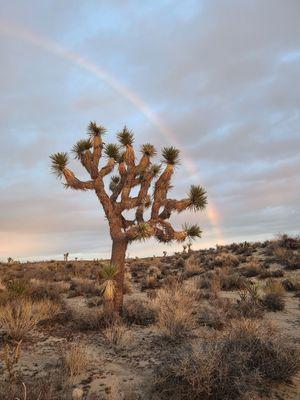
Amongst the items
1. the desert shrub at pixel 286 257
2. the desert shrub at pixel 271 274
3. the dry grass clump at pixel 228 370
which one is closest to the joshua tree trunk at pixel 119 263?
the dry grass clump at pixel 228 370

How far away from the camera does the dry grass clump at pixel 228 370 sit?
5.73 metres

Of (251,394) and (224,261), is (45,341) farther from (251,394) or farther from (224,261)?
(224,261)

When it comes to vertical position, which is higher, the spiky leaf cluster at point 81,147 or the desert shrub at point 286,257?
the spiky leaf cluster at point 81,147

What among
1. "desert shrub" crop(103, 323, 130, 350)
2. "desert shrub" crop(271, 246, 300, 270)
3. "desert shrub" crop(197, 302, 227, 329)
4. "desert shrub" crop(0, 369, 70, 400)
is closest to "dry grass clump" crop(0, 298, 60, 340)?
"desert shrub" crop(103, 323, 130, 350)

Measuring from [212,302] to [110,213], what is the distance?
4311 mm

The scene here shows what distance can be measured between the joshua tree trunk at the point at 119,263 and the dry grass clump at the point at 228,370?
5204 mm

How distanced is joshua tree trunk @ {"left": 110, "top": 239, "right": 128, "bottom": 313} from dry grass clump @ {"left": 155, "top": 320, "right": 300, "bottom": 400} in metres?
5.20

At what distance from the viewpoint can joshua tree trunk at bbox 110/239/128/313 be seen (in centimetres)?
1177

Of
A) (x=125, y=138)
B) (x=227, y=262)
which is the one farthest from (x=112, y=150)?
(x=227, y=262)

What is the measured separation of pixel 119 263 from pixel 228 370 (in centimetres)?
661

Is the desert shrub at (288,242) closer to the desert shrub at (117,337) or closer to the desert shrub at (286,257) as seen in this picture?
the desert shrub at (286,257)

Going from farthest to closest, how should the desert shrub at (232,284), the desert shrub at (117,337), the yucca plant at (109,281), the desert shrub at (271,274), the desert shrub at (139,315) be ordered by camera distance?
1. the desert shrub at (271,274)
2. the desert shrub at (232,284)
3. the yucca plant at (109,281)
4. the desert shrub at (139,315)
5. the desert shrub at (117,337)

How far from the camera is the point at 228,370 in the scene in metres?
5.93

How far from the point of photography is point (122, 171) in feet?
45.6
